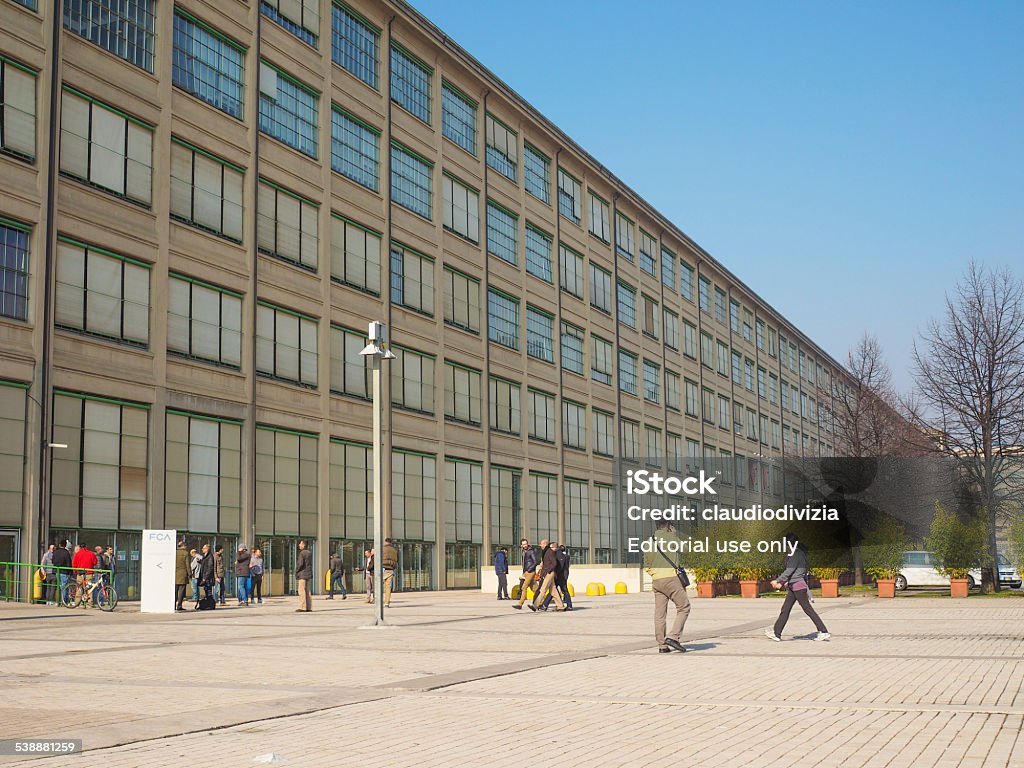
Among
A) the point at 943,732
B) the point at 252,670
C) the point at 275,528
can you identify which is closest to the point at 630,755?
the point at 943,732

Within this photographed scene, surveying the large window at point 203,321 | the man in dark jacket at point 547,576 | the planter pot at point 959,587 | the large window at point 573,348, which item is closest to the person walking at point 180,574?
the man in dark jacket at point 547,576

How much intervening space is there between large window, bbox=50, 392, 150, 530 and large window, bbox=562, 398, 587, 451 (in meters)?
33.8

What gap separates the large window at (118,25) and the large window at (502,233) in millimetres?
24467

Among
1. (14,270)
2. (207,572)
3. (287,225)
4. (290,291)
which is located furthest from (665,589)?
(287,225)

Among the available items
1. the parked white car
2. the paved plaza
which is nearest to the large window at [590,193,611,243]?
the parked white car

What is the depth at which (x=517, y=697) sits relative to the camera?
465 inches

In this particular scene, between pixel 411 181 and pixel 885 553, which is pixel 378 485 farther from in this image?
pixel 411 181

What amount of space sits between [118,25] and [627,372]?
46006 mm

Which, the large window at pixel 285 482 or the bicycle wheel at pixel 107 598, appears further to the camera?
the large window at pixel 285 482

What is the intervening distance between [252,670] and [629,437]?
210 feet

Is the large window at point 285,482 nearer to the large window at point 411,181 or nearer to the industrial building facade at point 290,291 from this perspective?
the industrial building facade at point 290,291

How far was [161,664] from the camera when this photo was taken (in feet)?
50.4

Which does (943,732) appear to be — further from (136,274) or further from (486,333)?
(486,333)

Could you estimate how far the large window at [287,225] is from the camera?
144 feet
